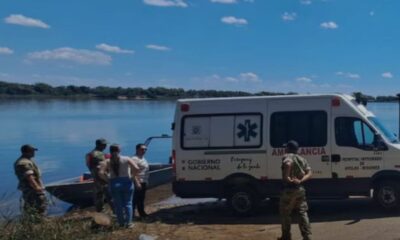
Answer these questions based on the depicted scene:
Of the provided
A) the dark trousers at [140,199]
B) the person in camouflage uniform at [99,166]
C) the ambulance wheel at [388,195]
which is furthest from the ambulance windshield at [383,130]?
the person in camouflage uniform at [99,166]

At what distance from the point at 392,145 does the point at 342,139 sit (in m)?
1.00

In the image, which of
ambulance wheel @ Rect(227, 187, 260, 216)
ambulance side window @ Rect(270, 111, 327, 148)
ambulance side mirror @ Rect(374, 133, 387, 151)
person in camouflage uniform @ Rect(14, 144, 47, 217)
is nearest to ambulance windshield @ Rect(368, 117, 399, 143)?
ambulance side mirror @ Rect(374, 133, 387, 151)

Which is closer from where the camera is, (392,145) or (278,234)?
(278,234)

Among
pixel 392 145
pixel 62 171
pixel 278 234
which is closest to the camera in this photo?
pixel 278 234

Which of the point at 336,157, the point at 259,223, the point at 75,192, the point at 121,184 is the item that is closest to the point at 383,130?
the point at 336,157

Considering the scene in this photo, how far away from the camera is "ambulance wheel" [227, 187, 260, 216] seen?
1330 cm

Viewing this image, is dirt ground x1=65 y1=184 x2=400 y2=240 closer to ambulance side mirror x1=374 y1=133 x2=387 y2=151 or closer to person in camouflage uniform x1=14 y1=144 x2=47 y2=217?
ambulance side mirror x1=374 y1=133 x2=387 y2=151

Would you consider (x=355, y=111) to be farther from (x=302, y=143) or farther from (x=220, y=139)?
(x=220, y=139)

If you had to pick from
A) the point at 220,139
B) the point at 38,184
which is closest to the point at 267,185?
the point at 220,139

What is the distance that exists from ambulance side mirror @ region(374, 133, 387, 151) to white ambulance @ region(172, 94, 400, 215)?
2 centimetres

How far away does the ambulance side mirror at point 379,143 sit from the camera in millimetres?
12586

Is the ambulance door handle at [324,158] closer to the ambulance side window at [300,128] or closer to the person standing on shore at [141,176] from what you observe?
the ambulance side window at [300,128]

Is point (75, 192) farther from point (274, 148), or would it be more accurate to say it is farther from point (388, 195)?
point (388, 195)

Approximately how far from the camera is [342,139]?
12.8 m
